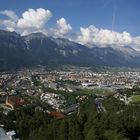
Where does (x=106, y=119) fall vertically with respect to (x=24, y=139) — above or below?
above

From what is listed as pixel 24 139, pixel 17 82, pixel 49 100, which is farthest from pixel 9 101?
pixel 17 82

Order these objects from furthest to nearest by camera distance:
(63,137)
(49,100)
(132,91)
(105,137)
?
(132,91), (49,100), (63,137), (105,137)

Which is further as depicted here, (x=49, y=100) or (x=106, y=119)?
(x=49, y=100)

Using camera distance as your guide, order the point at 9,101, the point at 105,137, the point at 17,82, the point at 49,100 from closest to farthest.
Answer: the point at 105,137, the point at 9,101, the point at 49,100, the point at 17,82

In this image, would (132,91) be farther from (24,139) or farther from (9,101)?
(24,139)

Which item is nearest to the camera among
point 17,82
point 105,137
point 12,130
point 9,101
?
point 105,137

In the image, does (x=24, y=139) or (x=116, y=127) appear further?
(x=24, y=139)

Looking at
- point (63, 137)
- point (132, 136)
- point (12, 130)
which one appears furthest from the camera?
point (12, 130)

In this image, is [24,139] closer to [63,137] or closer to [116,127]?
[63,137]

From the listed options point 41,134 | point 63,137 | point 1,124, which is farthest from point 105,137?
point 1,124
